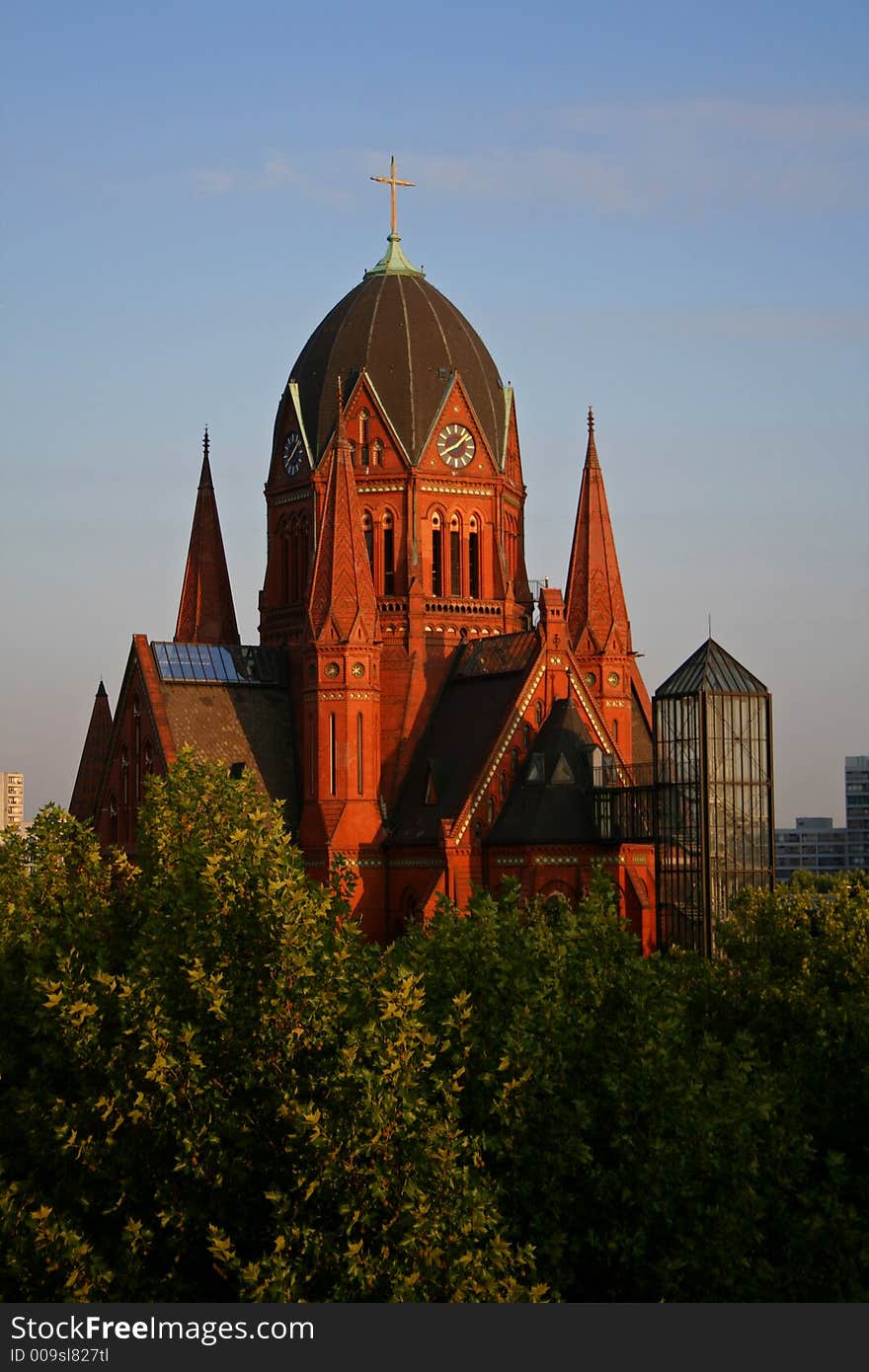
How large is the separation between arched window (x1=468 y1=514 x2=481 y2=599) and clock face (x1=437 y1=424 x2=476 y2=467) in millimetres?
2479

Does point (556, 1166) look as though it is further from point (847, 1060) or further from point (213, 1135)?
point (847, 1060)

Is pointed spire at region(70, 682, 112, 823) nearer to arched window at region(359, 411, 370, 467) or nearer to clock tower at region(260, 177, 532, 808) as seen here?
clock tower at region(260, 177, 532, 808)

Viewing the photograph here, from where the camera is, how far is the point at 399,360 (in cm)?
8744

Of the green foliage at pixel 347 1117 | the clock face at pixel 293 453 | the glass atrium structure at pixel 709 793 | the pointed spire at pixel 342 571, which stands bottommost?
the green foliage at pixel 347 1117

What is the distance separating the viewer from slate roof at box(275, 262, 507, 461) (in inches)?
3430

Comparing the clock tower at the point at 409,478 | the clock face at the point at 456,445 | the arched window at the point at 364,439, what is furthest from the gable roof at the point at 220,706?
the clock face at the point at 456,445

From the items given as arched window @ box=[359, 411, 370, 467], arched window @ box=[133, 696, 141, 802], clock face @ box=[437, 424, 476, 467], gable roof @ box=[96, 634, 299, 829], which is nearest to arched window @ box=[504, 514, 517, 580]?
clock face @ box=[437, 424, 476, 467]

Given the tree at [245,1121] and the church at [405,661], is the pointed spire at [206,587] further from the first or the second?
the tree at [245,1121]

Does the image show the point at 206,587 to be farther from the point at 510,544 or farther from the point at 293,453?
the point at 510,544

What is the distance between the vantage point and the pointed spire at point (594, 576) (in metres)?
90.1

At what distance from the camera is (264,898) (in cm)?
3647

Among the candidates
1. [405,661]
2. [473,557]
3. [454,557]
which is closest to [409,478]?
[454,557]

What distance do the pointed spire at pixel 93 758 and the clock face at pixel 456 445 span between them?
20.5m

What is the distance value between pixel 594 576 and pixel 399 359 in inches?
502
